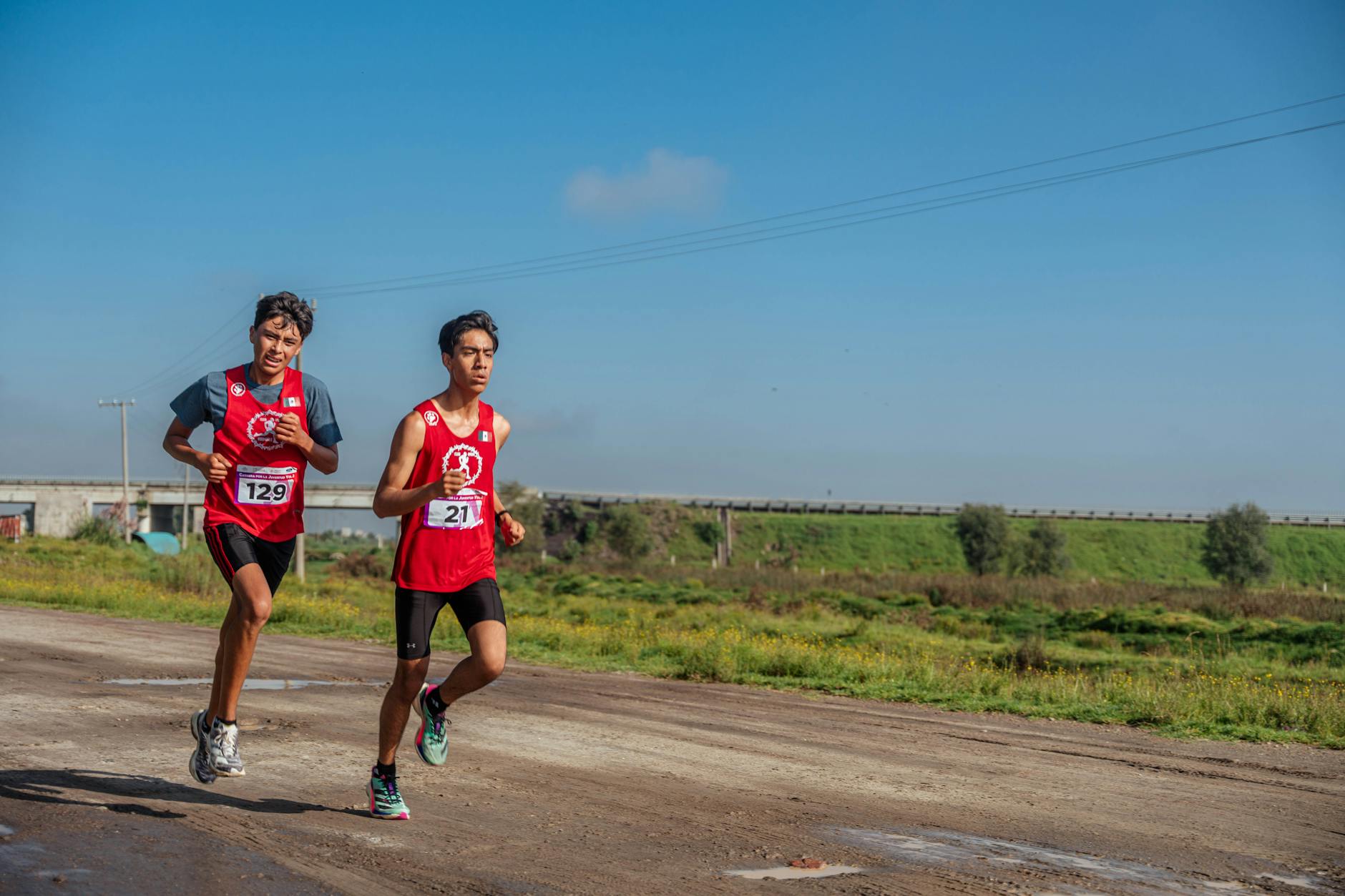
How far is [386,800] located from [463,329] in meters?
2.23

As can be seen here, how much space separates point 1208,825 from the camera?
594cm

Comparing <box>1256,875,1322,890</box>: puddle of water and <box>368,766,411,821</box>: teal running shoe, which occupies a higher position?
<box>368,766,411,821</box>: teal running shoe

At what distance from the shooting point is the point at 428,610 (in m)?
5.24

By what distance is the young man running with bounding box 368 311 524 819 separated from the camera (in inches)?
206

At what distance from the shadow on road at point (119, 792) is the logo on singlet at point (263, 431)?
175 cm

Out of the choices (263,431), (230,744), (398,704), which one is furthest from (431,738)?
(263,431)

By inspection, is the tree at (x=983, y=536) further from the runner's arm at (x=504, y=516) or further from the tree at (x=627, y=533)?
the runner's arm at (x=504, y=516)

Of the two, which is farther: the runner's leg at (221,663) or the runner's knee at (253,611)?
the runner's leg at (221,663)

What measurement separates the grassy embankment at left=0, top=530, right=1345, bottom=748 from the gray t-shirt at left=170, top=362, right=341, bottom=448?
8538mm

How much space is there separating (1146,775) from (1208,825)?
1.89 metres

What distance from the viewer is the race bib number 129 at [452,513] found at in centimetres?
525

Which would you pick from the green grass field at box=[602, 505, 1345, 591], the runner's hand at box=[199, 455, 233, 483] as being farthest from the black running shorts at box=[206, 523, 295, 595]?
the green grass field at box=[602, 505, 1345, 591]

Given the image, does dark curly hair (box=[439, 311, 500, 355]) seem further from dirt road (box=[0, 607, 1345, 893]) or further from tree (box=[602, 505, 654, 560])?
tree (box=[602, 505, 654, 560])

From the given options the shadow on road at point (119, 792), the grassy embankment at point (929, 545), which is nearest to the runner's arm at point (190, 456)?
the shadow on road at point (119, 792)
